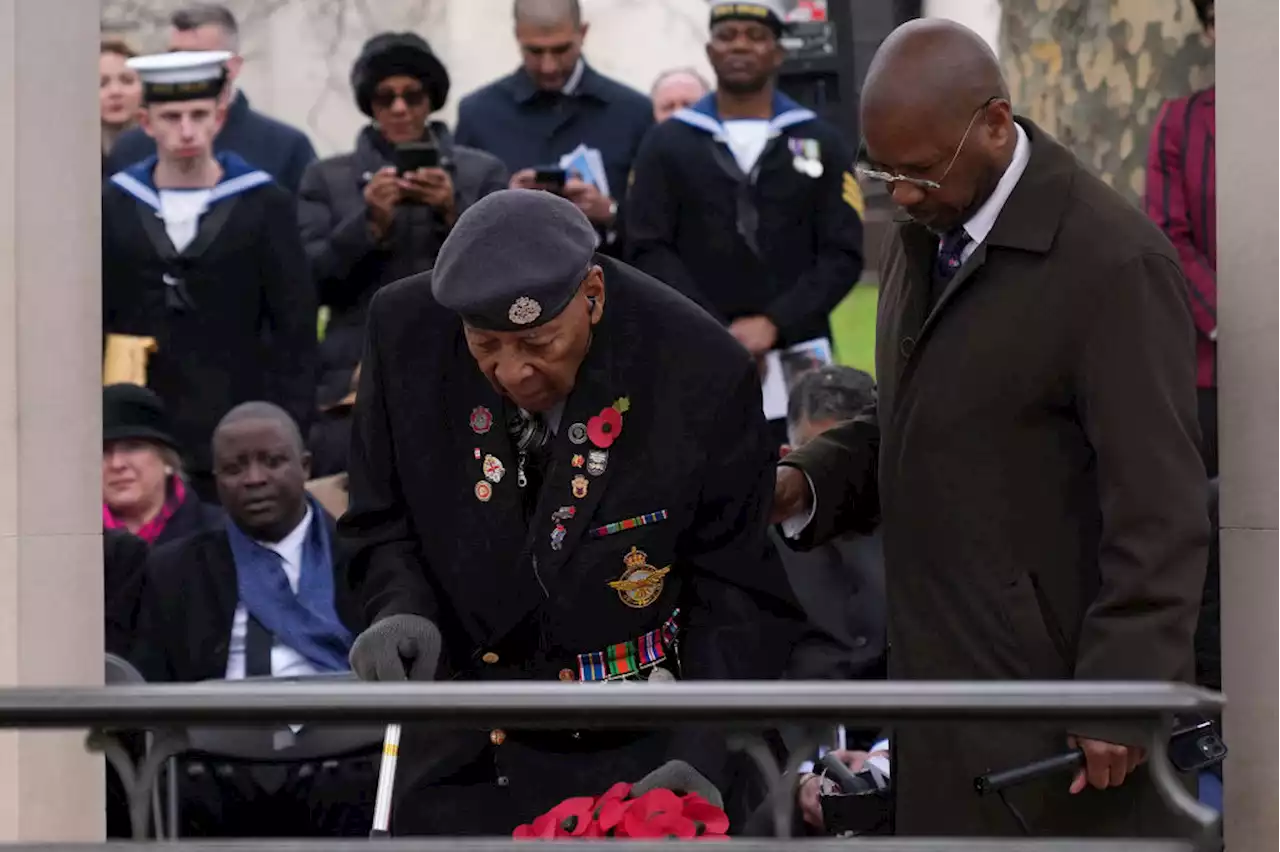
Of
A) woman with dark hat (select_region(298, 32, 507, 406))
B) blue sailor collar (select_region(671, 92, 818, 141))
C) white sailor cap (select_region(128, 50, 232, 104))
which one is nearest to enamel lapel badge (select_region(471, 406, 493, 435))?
woman with dark hat (select_region(298, 32, 507, 406))

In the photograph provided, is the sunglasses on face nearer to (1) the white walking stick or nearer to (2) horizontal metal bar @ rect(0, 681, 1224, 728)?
(1) the white walking stick

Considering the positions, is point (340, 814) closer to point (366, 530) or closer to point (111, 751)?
point (366, 530)

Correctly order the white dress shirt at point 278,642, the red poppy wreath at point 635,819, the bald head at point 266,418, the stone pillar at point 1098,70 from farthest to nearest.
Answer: the stone pillar at point 1098,70
the bald head at point 266,418
the white dress shirt at point 278,642
the red poppy wreath at point 635,819

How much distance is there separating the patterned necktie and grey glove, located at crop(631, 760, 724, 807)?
93 centimetres

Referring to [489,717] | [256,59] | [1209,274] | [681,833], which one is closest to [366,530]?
[681,833]

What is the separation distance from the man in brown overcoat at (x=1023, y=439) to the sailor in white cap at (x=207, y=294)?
3.85 m

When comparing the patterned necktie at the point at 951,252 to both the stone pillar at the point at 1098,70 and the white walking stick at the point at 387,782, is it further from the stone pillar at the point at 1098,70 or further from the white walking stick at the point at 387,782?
the stone pillar at the point at 1098,70

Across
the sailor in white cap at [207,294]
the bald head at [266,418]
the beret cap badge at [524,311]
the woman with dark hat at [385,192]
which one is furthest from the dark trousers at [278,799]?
the beret cap badge at [524,311]

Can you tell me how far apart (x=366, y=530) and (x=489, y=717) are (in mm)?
1270

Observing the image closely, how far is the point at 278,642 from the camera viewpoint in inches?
259

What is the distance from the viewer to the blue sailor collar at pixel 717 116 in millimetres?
7512

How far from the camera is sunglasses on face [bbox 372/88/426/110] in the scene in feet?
24.6

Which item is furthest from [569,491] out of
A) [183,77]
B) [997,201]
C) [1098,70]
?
[1098,70]

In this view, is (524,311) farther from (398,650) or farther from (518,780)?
(518,780)
